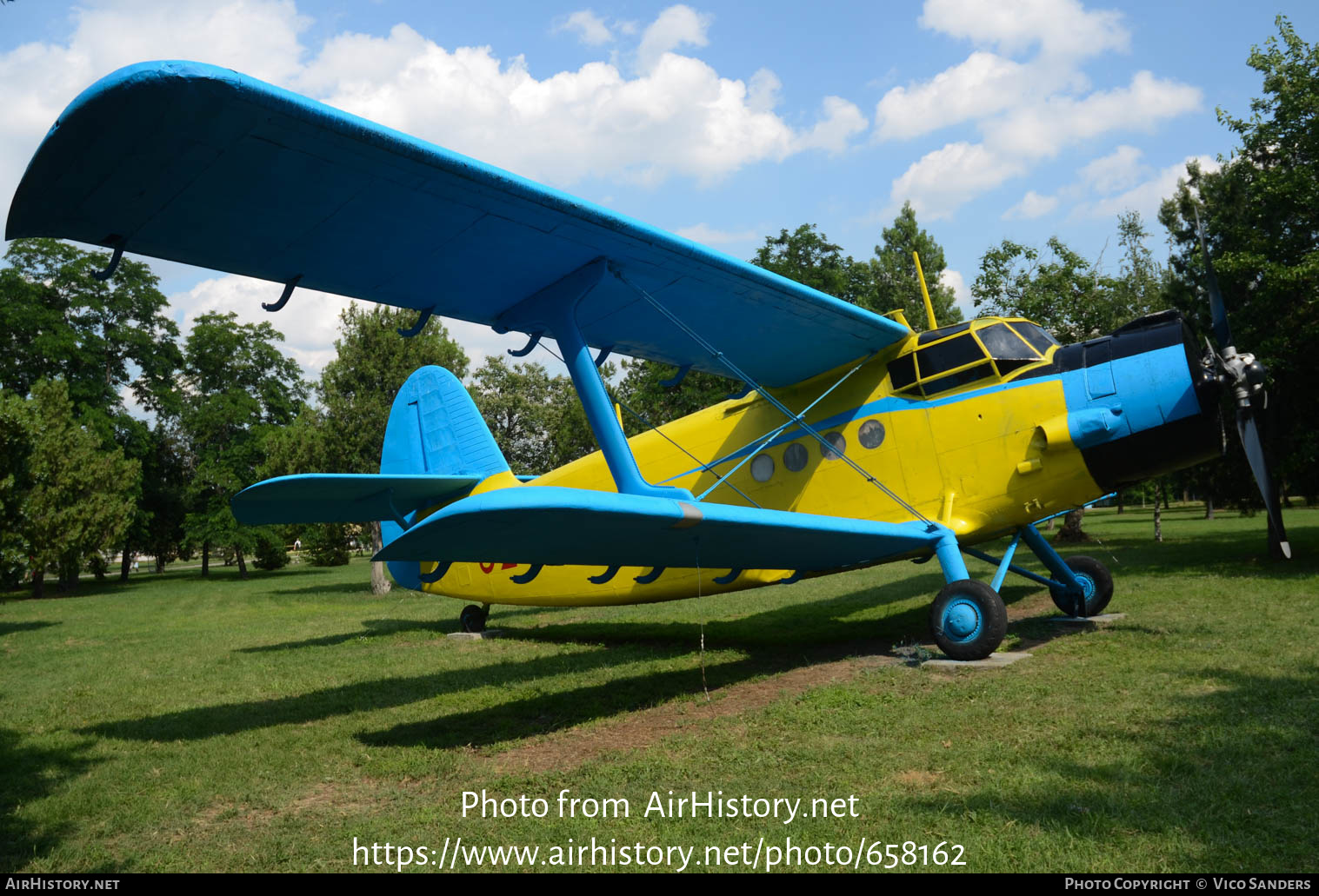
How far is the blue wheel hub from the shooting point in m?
6.25

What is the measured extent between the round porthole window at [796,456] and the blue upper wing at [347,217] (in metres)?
1.15

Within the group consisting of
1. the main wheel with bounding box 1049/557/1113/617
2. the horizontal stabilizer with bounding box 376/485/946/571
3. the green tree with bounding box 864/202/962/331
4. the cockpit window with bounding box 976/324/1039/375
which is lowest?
the main wheel with bounding box 1049/557/1113/617

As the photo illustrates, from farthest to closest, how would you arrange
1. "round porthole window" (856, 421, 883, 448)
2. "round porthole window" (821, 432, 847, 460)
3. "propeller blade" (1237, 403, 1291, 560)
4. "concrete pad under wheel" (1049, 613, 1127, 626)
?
"concrete pad under wheel" (1049, 613, 1127, 626) < "round porthole window" (821, 432, 847, 460) < "round porthole window" (856, 421, 883, 448) < "propeller blade" (1237, 403, 1291, 560)

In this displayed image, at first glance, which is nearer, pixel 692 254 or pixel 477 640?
pixel 692 254

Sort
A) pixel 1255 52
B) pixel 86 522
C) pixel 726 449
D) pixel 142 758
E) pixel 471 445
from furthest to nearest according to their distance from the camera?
pixel 86 522, pixel 1255 52, pixel 471 445, pixel 726 449, pixel 142 758

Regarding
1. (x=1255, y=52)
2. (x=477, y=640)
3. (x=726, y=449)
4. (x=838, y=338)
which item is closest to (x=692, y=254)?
(x=838, y=338)

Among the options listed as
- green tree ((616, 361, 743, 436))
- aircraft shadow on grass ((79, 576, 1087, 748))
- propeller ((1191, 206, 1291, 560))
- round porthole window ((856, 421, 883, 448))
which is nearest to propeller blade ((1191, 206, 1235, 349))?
propeller ((1191, 206, 1291, 560))

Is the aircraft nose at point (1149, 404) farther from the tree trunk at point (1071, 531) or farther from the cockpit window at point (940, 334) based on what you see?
the tree trunk at point (1071, 531)

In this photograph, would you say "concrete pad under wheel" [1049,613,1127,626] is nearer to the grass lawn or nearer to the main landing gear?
the grass lawn

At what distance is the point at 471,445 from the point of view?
33.3ft

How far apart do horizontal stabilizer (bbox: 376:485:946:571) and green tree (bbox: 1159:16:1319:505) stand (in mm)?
10414

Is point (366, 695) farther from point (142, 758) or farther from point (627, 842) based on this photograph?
point (627, 842)

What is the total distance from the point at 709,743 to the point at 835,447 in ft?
12.5

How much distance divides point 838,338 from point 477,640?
6.53 meters
